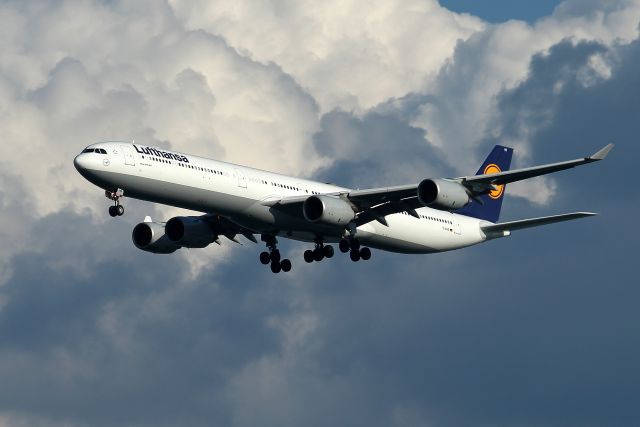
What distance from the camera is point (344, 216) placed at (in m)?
77.4

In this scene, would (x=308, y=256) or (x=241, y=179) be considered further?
(x=308, y=256)

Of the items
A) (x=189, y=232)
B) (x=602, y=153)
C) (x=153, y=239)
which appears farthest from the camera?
(x=153, y=239)

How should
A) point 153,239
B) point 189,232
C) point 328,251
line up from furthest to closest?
point 153,239 → point 189,232 → point 328,251

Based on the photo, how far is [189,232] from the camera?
82688 mm

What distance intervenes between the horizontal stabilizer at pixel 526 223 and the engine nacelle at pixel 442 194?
7067mm

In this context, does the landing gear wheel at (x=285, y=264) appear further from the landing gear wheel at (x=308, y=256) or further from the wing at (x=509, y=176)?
the wing at (x=509, y=176)

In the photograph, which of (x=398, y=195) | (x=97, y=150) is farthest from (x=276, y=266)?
(x=97, y=150)

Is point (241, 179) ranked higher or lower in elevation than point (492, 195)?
lower

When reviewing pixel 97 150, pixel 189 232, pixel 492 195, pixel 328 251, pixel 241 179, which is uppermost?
pixel 492 195

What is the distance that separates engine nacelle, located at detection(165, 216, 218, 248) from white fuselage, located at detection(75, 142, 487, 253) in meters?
3.95

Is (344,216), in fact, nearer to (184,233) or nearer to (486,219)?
(184,233)

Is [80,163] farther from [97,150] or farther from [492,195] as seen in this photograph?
[492,195]

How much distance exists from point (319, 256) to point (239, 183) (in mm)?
8765

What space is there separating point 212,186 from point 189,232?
890 cm
